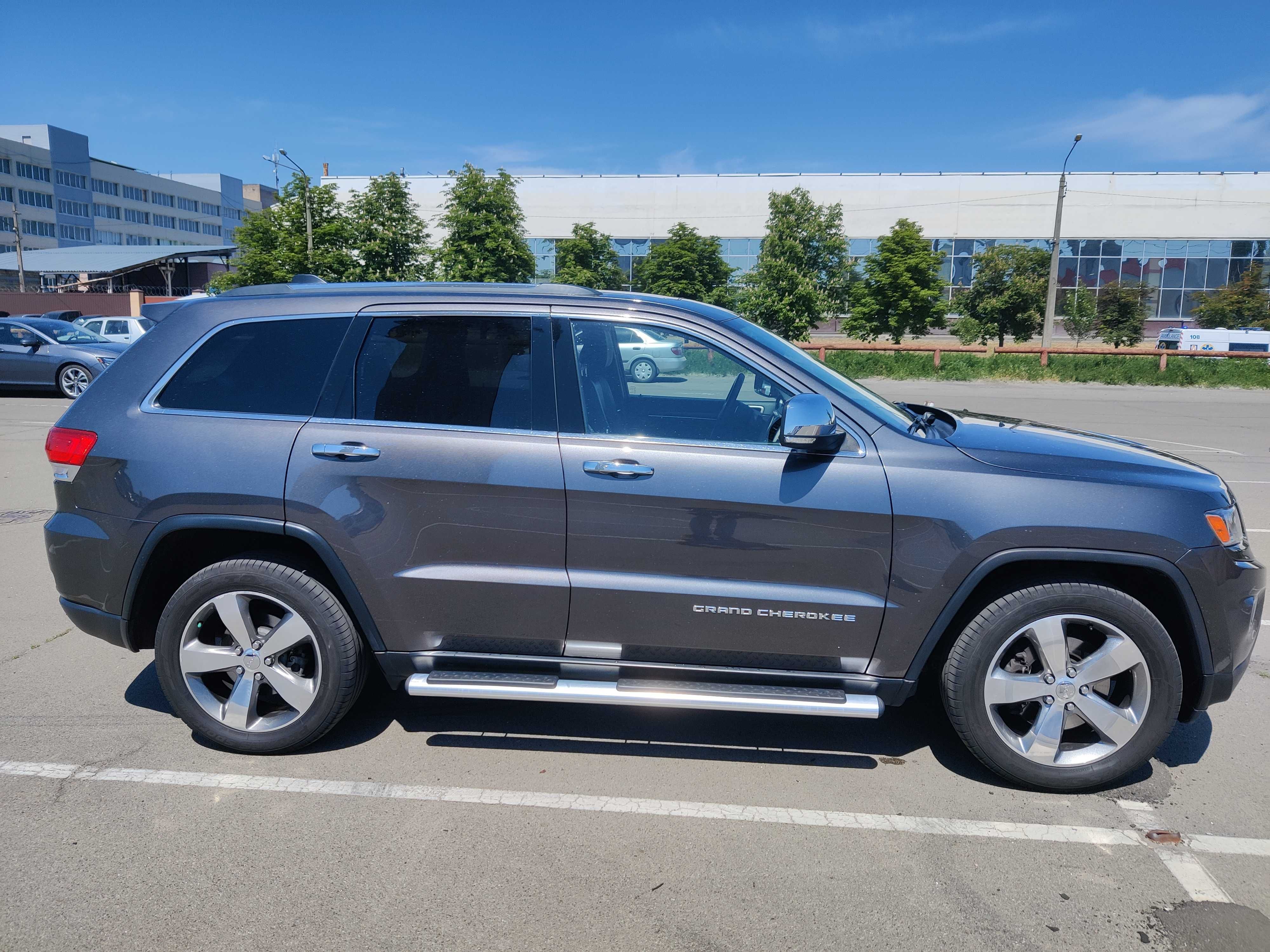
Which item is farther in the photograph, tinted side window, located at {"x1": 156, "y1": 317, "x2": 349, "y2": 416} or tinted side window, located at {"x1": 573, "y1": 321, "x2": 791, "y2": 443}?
tinted side window, located at {"x1": 156, "y1": 317, "x2": 349, "y2": 416}

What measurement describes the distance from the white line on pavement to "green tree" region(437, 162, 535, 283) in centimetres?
4083

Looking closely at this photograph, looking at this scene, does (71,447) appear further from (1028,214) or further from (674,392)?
(1028,214)

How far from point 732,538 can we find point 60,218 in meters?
120

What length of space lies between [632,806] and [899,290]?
43.9m

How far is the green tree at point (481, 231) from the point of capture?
4319 cm

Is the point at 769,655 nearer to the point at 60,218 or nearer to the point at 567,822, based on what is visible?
the point at 567,822

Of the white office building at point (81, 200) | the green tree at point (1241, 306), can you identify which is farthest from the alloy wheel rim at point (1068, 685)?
the white office building at point (81, 200)

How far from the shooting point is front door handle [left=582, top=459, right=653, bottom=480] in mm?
3338

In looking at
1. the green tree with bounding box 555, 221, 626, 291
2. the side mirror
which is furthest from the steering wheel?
the green tree with bounding box 555, 221, 626, 291

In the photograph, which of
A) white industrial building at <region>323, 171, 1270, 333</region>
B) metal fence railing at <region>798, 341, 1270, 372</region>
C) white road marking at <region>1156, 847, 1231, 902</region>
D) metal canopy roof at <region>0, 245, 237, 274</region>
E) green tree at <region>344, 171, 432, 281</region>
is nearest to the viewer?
white road marking at <region>1156, 847, 1231, 902</region>

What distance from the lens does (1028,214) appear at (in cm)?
6562

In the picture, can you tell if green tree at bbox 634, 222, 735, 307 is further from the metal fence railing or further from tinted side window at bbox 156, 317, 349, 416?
tinted side window at bbox 156, 317, 349, 416

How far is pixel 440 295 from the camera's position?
3.68 m

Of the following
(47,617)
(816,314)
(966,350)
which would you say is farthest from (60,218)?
(47,617)
